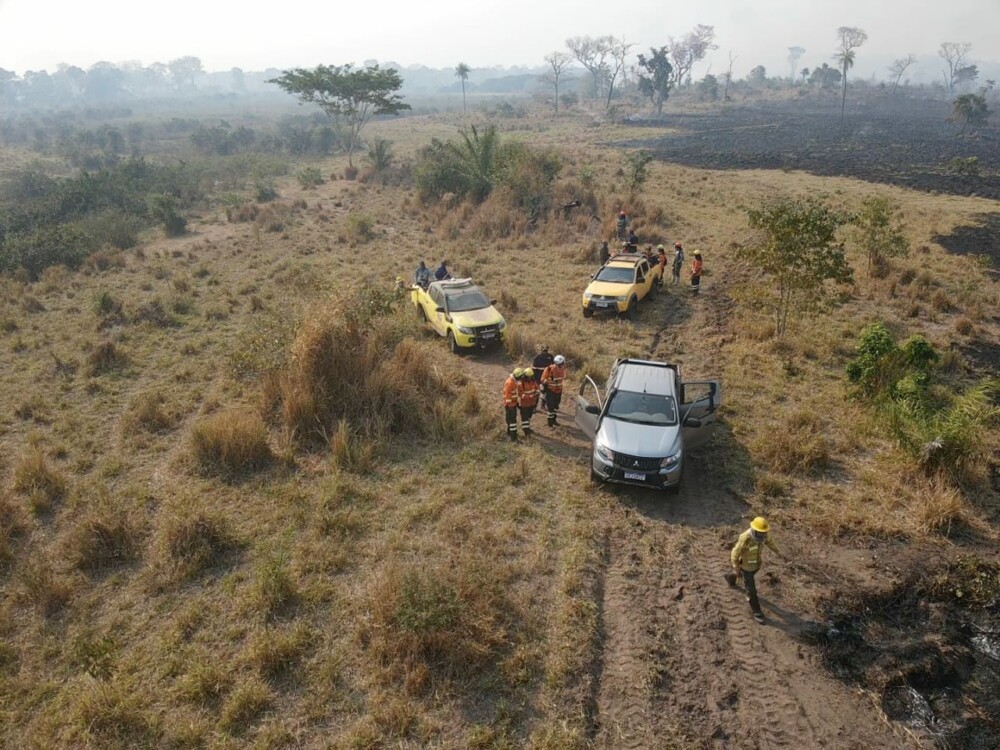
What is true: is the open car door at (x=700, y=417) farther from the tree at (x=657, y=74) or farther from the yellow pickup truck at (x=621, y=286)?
the tree at (x=657, y=74)

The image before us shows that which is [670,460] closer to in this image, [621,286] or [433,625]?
[433,625]

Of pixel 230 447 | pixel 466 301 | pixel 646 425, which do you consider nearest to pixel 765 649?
pixel 646 425

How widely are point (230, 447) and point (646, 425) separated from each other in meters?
7.16

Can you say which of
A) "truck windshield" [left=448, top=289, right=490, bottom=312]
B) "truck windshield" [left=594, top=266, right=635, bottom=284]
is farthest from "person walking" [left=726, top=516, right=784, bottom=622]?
"truck windshield" [left=594, top=266, right=635, bottom=284]

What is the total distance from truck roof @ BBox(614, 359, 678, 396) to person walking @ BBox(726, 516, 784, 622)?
3265 mm

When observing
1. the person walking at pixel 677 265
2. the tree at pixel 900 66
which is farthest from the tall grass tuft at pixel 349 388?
the tree at pixel 900 66

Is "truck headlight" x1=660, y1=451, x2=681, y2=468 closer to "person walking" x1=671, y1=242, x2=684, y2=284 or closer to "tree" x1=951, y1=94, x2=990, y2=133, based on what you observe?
"person walking" x1=671, y1=242, x2=684, y2=284

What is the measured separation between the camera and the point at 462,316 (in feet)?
48.8

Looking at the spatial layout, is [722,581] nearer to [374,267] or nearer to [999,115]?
[374,267]

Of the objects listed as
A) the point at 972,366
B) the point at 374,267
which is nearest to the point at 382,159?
the point at 374,267

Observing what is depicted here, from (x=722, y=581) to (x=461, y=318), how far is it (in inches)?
363

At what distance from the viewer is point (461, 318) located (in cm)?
1479

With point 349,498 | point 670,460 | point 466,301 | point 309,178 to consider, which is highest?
point 309,178

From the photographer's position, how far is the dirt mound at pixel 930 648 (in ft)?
19.0
